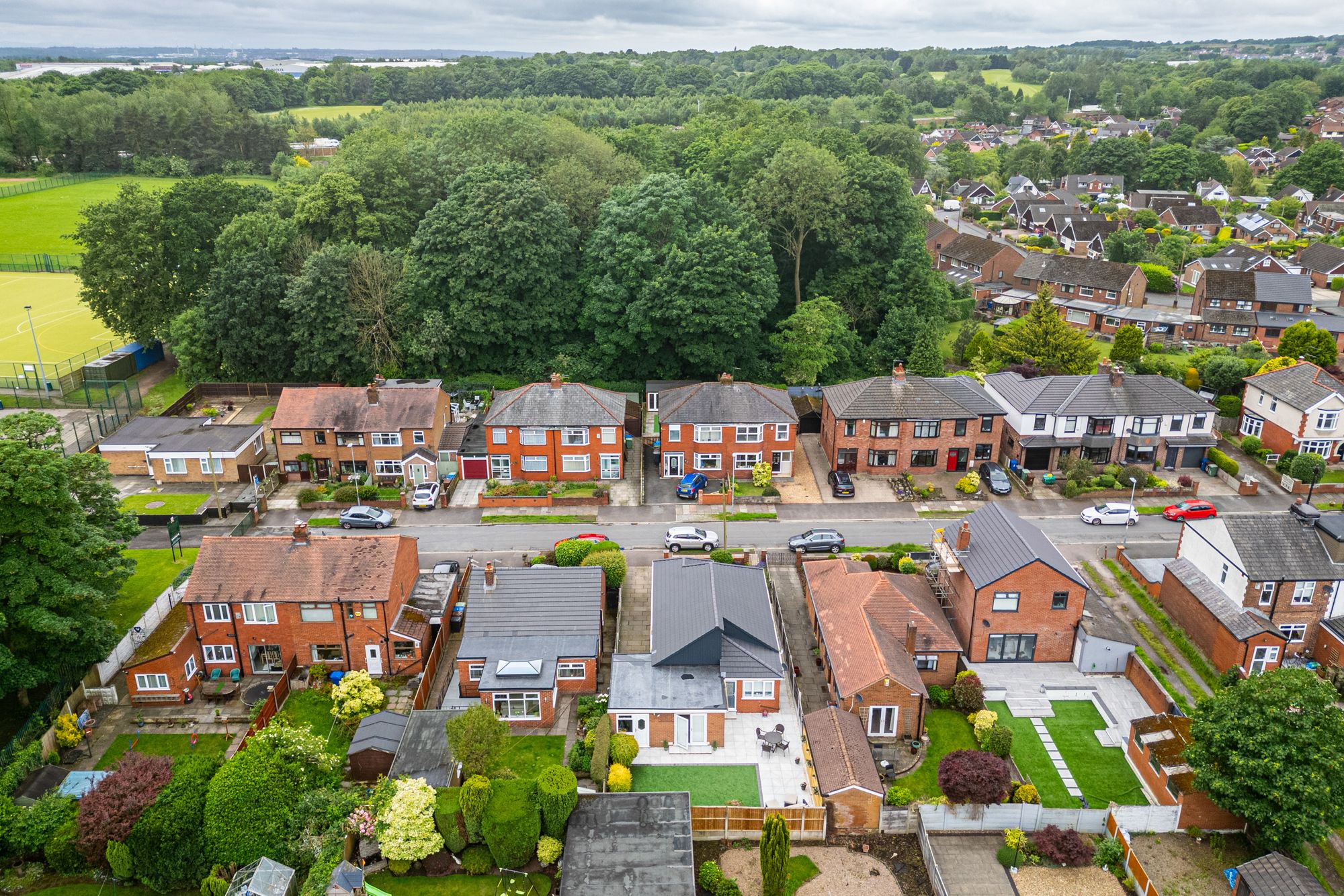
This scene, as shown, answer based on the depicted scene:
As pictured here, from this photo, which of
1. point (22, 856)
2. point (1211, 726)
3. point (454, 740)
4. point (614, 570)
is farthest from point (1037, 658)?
point (22, 856)

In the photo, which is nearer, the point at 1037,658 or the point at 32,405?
the point at 1037,658

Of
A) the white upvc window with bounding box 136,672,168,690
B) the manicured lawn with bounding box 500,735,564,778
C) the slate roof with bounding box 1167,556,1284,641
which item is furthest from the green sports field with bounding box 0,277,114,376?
the slate roof with bounding box 1167,556,1284,641

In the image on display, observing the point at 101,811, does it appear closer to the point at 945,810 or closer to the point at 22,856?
the point at 22,856

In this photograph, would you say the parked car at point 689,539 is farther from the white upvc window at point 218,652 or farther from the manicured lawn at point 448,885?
the manicured lawn at point 448,885

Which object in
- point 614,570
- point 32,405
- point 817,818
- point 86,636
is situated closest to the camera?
point 817,818

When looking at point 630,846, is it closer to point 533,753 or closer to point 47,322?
point 533,753

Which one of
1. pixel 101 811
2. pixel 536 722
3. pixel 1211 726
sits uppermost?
pixel 1211 726
